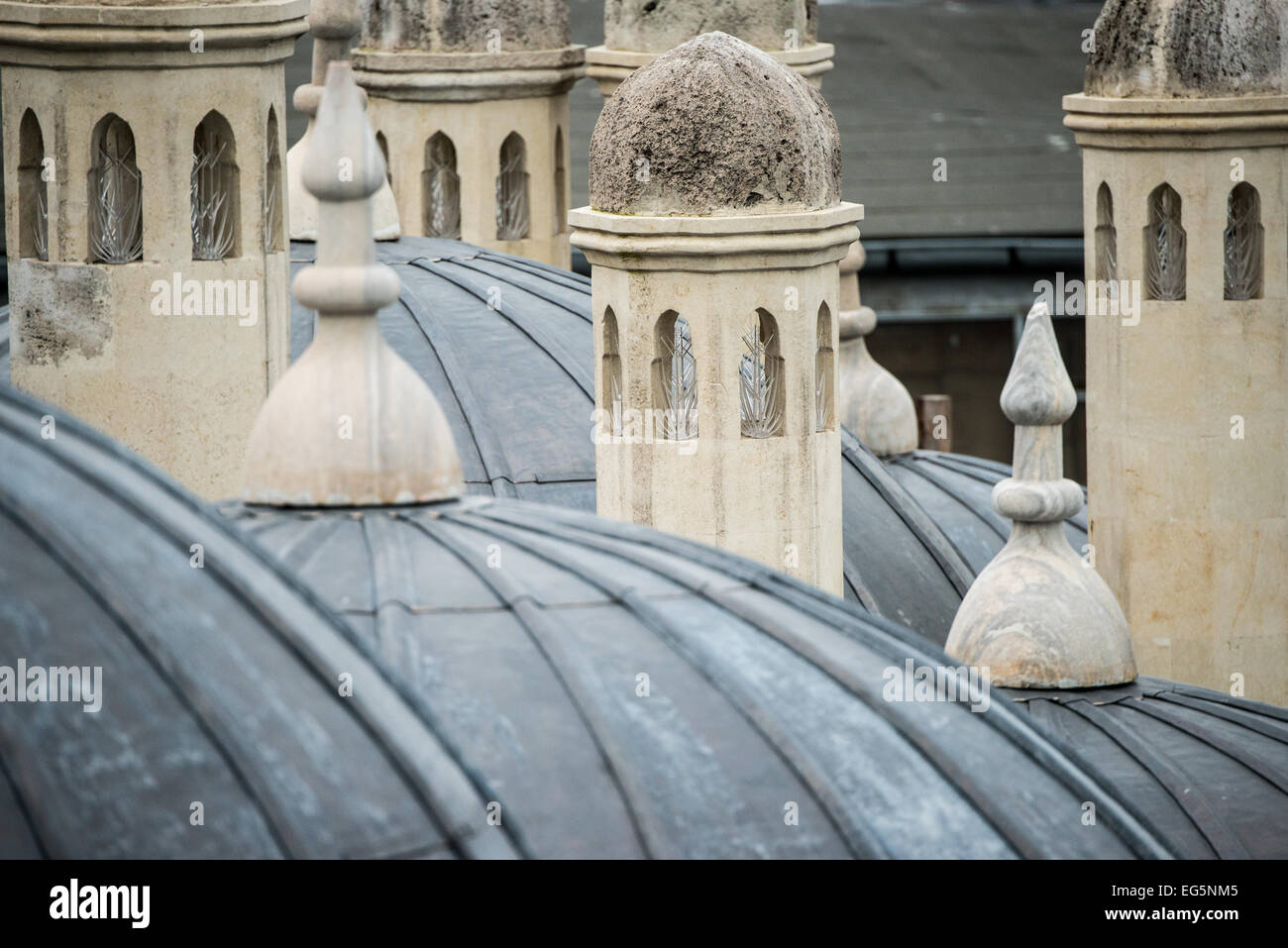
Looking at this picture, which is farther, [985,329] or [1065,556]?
[985,329]

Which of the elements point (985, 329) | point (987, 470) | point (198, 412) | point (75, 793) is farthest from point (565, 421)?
point (985, 329)

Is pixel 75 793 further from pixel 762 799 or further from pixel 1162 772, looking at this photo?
pixel 1162 772

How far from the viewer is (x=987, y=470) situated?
26188 millimetres

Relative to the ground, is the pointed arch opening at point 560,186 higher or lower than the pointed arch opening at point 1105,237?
higher

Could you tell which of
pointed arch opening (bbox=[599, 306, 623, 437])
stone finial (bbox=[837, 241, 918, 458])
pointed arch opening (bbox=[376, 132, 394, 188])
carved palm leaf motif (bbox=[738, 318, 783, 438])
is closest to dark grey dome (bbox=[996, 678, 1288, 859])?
carved palm leaf motif (bbox=[738, 318, 783, 438])

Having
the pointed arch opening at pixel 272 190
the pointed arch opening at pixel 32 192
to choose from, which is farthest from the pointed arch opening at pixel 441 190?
the pointed arch opening at pixel 32 192

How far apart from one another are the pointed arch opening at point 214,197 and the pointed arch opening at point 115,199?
37cm

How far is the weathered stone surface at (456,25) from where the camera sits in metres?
23.6

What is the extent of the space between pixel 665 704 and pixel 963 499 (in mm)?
15039

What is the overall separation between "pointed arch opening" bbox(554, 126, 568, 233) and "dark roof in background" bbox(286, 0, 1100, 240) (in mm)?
8396

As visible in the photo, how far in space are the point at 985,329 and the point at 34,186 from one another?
20.8m

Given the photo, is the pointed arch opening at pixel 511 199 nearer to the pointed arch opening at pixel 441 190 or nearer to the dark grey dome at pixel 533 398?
the pointed arch opening at pixel 441 190

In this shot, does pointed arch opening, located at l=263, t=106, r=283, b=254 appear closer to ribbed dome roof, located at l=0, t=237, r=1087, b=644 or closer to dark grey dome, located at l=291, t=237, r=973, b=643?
ribbed dome roof, located at l=0, t=237, r=1087, b=644

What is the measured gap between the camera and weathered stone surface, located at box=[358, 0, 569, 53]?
930 inches
